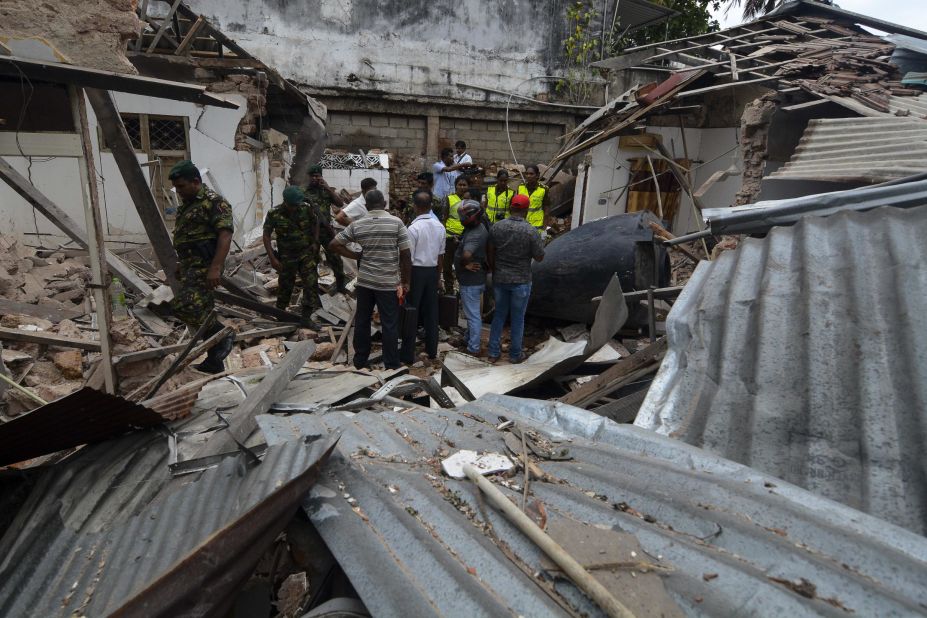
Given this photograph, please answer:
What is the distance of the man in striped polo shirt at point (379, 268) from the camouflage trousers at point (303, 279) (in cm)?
118

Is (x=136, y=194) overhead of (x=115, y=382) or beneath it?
overhead

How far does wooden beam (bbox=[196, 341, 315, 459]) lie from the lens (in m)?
2.53

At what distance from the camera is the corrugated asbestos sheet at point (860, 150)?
4480 mm

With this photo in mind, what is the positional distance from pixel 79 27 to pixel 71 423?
2.70 m

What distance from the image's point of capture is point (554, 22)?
50.2ft

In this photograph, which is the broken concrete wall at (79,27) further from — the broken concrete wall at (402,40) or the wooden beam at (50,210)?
the broken concrete wall at (402,40)

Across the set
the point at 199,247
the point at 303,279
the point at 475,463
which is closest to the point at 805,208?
the point at 475,463

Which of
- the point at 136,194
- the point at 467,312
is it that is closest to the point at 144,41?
the point at 136,194

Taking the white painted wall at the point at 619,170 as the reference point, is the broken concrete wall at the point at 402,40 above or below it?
above

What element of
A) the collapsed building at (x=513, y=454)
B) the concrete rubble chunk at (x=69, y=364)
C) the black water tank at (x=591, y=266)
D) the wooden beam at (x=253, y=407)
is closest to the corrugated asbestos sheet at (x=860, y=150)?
the collapsed building at (x=513, y=454)

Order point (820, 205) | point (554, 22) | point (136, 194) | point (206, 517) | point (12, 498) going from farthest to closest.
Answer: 1. point (554, 22)
2. point (136, 194)
3. point (820, 205)
4. point (12, 498)
5. point (206, 517)

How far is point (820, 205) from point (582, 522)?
2.73m

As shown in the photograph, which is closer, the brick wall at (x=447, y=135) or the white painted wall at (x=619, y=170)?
the white painted wall at (x=619, y=170)

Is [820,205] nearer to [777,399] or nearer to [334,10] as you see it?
[777,399]
